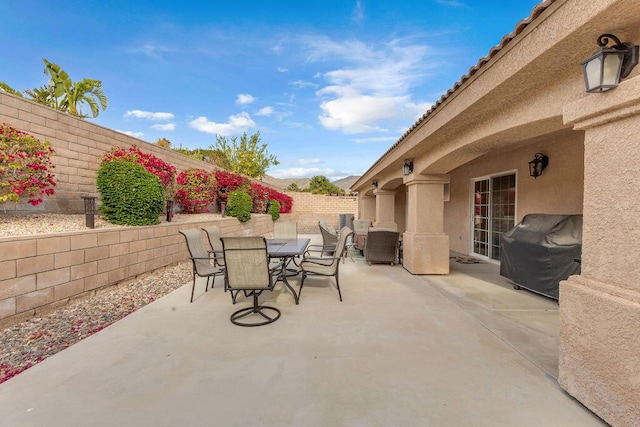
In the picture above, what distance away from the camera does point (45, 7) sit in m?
6.44

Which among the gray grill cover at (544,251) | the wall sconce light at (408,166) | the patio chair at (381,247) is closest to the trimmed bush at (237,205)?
the patio chair at (381,247)

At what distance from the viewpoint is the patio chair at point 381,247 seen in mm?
6957

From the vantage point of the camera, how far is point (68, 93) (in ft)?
35.2

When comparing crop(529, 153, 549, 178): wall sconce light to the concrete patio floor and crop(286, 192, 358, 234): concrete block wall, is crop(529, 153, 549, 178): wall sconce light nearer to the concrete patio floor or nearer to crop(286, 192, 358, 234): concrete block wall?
the concrete patio floor

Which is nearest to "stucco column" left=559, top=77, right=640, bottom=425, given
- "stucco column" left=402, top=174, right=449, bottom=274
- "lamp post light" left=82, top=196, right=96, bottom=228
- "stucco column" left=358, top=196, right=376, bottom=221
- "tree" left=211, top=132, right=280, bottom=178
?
"stucco column" left=402, top=174, right=449, bottom=274

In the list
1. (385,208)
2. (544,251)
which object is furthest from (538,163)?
(385,208)

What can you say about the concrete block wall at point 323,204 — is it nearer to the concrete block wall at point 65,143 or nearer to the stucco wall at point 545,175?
the stucco wall at point 545,175

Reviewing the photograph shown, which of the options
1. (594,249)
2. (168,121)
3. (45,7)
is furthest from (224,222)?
(168,121)

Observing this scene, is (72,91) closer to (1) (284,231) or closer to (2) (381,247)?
(1) (284,231)

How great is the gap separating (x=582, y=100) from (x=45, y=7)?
10.0 meters

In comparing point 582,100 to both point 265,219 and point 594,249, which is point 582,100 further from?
point 265,219

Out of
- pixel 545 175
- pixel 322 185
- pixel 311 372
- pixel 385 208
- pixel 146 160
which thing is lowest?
pixel 311 372

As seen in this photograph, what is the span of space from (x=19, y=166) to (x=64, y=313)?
7.46 ft

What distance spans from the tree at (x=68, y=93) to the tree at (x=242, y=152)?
14253mm
